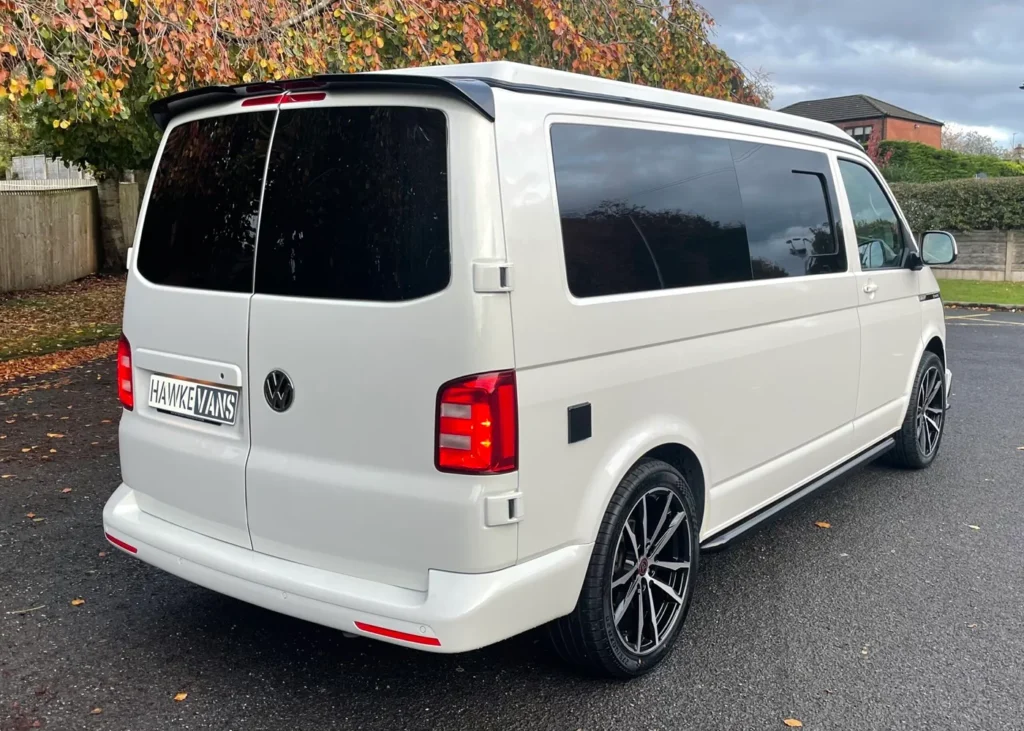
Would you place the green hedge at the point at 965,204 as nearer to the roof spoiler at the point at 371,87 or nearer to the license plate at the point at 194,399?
the roof spoiler at the point at 371,87

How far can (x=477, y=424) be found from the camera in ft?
8.78

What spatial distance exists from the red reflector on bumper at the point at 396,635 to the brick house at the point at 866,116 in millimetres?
55329

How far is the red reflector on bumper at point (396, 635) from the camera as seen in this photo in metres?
2.70

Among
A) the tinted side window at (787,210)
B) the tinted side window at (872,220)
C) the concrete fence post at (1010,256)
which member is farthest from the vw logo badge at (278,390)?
the concrete fence post at (1010,256)

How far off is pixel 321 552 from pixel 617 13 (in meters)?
11.3

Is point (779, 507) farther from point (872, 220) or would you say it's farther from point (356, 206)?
point (356, 206)

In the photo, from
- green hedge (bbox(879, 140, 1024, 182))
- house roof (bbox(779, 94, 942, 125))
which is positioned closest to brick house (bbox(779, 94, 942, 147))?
house roof (bbox(779, 94, 942, 125))

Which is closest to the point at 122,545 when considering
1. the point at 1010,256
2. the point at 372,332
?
the point at 372,332

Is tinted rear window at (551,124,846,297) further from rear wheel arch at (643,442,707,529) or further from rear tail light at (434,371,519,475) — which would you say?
rear wheel arch at (643,442,707,529)

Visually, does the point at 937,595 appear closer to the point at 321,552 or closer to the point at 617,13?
the point at 321,552

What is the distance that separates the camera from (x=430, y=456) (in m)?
2.73

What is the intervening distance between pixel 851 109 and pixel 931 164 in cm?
2274

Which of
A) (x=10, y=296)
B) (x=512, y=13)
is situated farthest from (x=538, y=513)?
(x=10, y=296)

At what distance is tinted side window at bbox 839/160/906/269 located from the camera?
16.5ft
